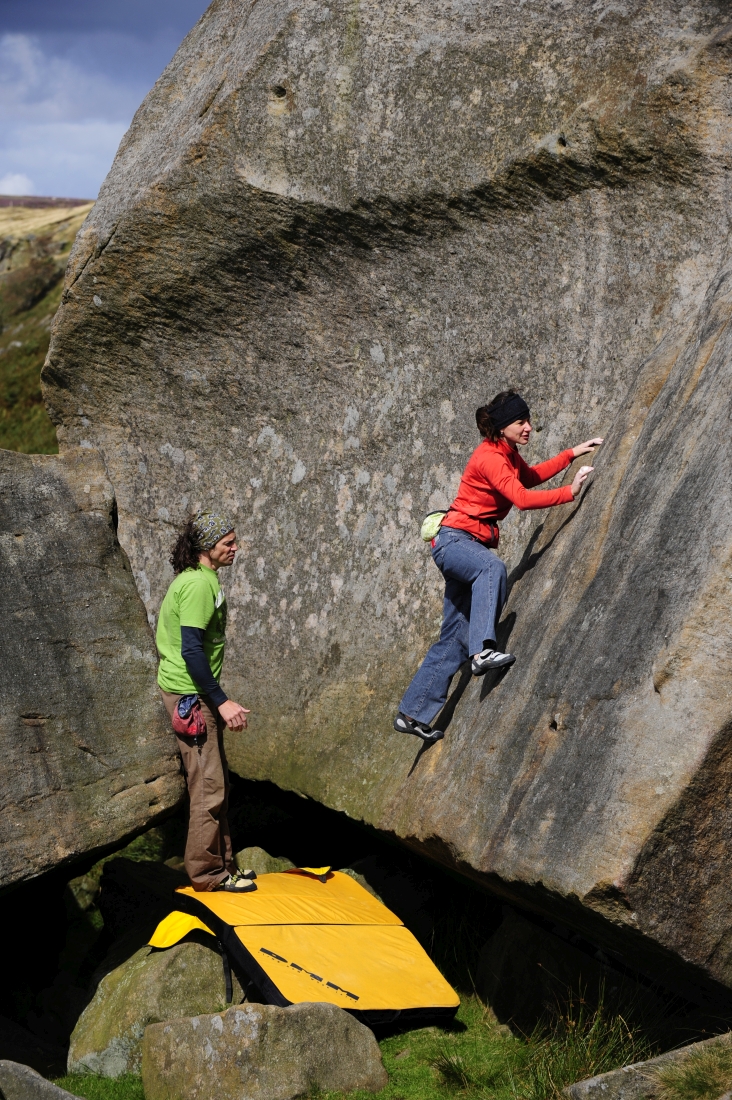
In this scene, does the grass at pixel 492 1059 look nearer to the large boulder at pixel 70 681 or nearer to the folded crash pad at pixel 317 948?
the folded crash pad at pixel 317 948

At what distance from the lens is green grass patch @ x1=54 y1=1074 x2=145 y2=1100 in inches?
192

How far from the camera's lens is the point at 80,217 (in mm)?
19844

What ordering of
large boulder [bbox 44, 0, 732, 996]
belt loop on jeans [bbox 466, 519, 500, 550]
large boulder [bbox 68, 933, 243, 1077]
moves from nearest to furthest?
large boulder [bbox 44, 0, 732, 996], large boulder [bbox 68, 933, 243, 1077], belt loop on jeans [bbox 466, 519, 500, 550]

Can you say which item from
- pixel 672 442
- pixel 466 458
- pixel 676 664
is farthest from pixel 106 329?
pixel 676 664

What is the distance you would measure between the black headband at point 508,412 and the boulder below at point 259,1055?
287 centimetres

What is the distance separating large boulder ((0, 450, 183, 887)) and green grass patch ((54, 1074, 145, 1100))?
1013 mm

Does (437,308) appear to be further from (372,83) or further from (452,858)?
(452,858)

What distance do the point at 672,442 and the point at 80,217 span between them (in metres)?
17.6

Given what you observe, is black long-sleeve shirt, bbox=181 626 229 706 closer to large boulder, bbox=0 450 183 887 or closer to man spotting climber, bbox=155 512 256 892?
man spotting climber, bbox=155 512 256 892

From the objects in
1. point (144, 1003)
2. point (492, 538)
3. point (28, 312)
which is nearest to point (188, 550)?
point (492, 538)

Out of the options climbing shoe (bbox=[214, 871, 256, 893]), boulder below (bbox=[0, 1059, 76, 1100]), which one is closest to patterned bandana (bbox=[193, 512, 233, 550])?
climbing shoe (bbox=[214, 871, 256, 893])

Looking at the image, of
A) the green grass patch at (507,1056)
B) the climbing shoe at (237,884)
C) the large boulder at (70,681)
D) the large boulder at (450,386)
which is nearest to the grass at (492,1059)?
the green grass patch at (507,1056)

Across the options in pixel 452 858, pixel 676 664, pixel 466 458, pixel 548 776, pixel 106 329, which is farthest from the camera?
pixel 106 329

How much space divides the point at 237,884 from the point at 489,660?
2.05 meters
